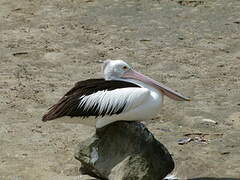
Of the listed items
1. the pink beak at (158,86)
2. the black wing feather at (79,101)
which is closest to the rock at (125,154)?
the black wing feather at (79,101)

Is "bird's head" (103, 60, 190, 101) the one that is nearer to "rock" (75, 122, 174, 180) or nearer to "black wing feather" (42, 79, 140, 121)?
"black wing feather" (42, 79, 140, 121)

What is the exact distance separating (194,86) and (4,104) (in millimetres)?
2234

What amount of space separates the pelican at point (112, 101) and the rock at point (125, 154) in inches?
3.9

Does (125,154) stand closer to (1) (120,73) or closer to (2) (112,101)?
(2) (112,101)

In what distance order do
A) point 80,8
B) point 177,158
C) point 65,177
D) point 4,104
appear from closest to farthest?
point 65,177, point 177,158, point 4,104, point 80,8

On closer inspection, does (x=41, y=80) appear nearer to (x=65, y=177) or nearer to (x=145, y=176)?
(x=65, y=177)

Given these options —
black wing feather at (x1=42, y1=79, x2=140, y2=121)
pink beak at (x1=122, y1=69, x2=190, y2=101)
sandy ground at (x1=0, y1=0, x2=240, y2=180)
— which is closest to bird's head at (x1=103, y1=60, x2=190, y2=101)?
pink beak at (x1=122, y1=69, x2=190, y2=101)

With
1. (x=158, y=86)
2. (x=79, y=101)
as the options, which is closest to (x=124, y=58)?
(x=158, y=86)

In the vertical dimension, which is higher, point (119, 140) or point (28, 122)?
point (119, 140)

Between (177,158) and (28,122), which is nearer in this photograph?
(177,158)

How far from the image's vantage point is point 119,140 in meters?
5.66

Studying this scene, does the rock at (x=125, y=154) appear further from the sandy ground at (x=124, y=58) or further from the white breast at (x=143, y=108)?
the sandy ground at (x=124, y=58)

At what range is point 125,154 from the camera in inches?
221

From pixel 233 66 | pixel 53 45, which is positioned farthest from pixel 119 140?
pixel 53 45
